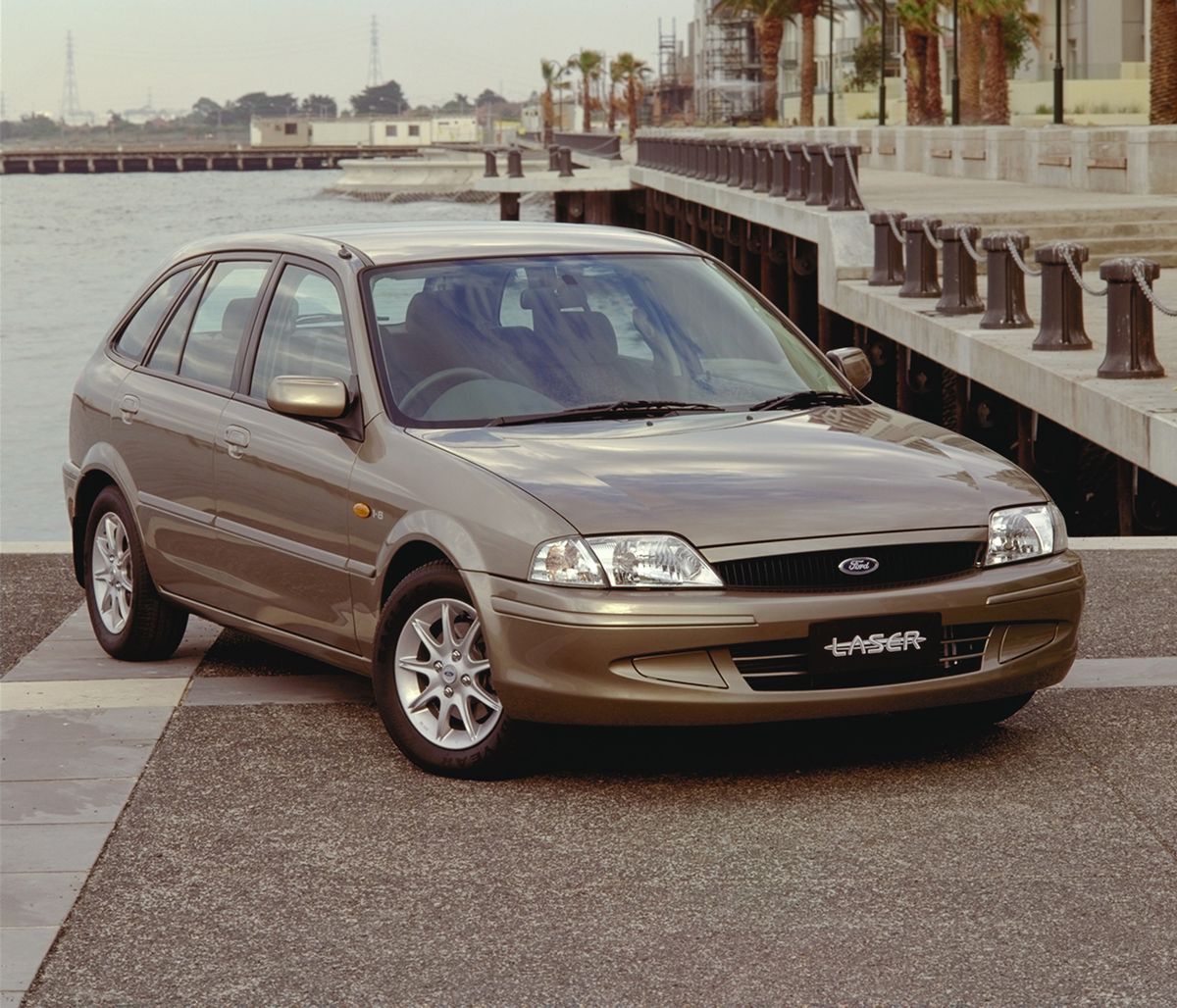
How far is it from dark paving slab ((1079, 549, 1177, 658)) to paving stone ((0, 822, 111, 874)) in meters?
3.39

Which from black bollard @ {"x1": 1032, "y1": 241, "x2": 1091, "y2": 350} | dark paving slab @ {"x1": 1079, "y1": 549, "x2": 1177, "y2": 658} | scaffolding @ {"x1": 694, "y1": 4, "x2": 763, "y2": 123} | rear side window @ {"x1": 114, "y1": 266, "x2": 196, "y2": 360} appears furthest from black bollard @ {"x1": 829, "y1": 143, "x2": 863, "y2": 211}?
scaffolding @ {"x1": 694, "y1": 4, "x2": 763, "y2": 123}

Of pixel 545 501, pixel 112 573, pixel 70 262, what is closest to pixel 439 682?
pixel 545 501

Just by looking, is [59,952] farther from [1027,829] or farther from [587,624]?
[1027,829]

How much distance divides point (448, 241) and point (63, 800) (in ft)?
7.00

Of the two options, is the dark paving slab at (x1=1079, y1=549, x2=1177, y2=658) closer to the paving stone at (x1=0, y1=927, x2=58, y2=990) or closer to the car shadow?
the car shadow

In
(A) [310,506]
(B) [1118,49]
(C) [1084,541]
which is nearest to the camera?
(A) [310,506]

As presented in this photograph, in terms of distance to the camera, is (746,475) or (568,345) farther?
(568,345)

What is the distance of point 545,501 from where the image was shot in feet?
17.5

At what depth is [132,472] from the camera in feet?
23.6

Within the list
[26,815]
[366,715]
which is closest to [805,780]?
[366,715]

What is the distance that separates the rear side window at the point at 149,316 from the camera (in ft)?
24.4

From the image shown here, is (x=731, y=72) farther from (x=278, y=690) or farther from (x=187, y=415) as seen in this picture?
(x=278, y=690)

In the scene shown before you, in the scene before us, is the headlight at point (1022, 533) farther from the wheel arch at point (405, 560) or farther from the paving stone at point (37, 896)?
the paving stone at point (37, 896)

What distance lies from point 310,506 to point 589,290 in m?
1.07
